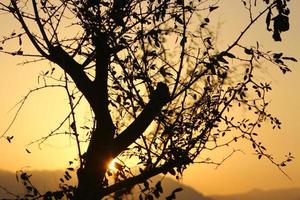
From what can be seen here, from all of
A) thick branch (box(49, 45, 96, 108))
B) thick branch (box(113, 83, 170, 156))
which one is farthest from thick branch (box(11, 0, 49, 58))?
→ thick branch (box(113, 83, 170, 156))

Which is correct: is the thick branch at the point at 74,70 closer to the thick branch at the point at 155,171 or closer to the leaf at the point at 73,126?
the leaf at the point at 73,126

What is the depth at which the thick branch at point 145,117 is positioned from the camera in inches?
355

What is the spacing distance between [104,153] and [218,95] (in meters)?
3.57

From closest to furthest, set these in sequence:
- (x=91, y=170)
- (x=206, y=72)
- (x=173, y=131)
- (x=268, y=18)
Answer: (x=268, y=18), (x=91, y=170), (x=206, y=72), (x=173, y=131)

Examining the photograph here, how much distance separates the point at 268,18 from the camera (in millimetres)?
4844

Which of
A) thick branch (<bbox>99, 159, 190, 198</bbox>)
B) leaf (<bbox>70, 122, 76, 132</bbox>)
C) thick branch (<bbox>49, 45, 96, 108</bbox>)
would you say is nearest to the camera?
thick branch (<bbox>49, 45, 96, 108</bbox>)

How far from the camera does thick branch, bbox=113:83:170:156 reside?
355 inches

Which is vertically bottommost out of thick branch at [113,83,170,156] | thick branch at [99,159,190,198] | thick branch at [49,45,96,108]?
thick branch at [99,159,190,198]

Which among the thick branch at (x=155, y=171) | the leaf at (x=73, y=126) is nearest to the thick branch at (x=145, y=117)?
the thick branch at (x=155, y=171)

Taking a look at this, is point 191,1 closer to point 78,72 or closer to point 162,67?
point 162,67

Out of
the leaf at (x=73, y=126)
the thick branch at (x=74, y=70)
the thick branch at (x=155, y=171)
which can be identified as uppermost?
the thick branch at (x=74, y=70)


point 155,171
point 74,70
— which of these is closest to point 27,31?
point 74,70

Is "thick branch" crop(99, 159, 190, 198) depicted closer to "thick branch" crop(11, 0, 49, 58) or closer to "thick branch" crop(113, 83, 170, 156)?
"thick branch" crop(113, 83, 170, 156)

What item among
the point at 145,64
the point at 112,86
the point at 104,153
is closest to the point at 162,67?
the point at 145,64
